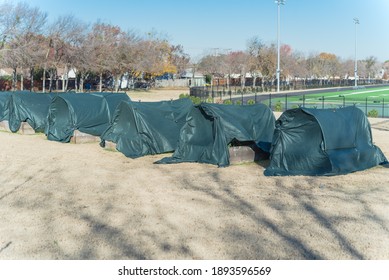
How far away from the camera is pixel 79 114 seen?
19.3 m

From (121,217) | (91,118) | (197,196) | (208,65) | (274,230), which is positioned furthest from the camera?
(208,65)

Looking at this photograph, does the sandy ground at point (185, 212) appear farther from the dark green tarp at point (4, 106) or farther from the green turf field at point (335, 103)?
the green turf field at point (335, 103)

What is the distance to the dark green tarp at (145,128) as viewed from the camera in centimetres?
1638

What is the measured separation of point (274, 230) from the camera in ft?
26.8

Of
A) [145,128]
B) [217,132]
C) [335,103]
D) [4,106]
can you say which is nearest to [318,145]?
[217,132]

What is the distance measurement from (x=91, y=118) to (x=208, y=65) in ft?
257

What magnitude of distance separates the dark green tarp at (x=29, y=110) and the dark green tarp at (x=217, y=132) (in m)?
9.41

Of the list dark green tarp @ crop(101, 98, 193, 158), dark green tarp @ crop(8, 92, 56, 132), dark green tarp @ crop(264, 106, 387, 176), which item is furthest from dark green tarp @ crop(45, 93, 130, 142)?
dark green tarp @ crop(264, 106, 387, 176)

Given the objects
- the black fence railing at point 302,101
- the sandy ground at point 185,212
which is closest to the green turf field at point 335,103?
the black fence railing at point 302,101

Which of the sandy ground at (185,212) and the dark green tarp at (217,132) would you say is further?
the dark green tarp at (217,132)

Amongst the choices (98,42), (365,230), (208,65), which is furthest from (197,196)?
(208,65)
